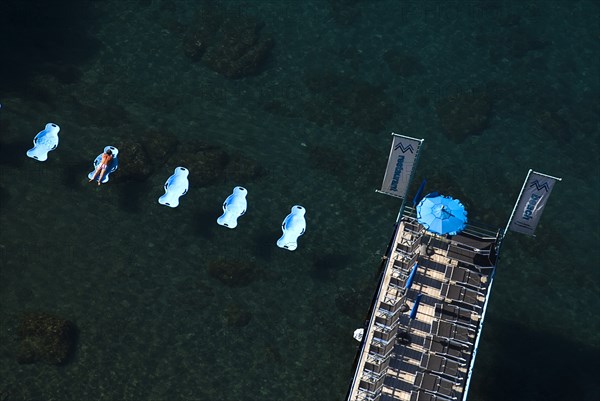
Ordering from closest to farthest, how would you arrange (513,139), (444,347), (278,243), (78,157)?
1. (444,347)
2. (278,243)
3. (78,157)
4. (513,139)

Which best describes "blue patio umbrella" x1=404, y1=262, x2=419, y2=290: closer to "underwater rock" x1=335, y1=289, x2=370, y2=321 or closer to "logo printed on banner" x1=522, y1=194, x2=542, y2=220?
"logo printed on banner" x1=522, y1=194, x2=542, y2=220

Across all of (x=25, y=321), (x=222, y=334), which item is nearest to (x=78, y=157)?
(x=25, y=321)

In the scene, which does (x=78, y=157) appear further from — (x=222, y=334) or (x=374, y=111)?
(x=374, y=111)

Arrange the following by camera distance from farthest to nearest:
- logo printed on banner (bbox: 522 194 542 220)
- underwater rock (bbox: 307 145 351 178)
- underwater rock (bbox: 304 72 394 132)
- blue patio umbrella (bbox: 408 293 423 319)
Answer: underwater rock (bbox: 304 72 394 132)
underwater rock (bbox: 307 145 351 178)
logo printed on banner (bbox: 522 194 542 220)
blue patio umbrella (bbox: 408 293 423 319)

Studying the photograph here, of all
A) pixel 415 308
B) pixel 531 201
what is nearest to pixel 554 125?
pixel 531 201

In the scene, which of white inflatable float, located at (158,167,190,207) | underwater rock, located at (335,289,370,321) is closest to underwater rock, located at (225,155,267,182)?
white inflatable float, located at (158,167,190,207)

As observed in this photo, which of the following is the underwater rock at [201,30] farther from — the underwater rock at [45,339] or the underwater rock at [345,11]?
the underwater rock at [45,339]

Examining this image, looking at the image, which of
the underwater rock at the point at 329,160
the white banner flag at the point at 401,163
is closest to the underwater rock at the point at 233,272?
the underwater rock at the point at 329,160
